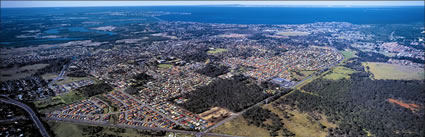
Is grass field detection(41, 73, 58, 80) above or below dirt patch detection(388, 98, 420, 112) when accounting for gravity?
above

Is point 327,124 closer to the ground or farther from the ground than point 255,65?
closer to the ground

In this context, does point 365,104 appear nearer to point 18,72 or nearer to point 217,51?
point 217,51

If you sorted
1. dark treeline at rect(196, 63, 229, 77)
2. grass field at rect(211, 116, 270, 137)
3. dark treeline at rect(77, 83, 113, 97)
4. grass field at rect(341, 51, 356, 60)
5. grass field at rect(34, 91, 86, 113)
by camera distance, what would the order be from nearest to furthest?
grass field at rect(211, 116, 270, 137), grass field at rect(34, 91, 86, 113), dark treeline at rect(77, 83, 113, 97), dark treeline at rect(196, 63, 229, 77), grass field at rect(341, 51, 356, 60)

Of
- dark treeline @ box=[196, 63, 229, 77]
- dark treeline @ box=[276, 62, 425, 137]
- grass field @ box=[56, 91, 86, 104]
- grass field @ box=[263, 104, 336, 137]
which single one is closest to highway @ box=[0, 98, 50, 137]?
grass field @ box=[56, 91, 86, 104]

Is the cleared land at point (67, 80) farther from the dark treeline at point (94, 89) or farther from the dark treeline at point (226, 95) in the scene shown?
the dark treeline at point (226, 95)

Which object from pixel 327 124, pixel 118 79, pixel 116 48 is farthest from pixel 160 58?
pixel 327 124

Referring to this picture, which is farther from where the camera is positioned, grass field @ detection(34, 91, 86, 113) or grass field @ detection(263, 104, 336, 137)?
grass field @ detection(34, 91, 86, 113)

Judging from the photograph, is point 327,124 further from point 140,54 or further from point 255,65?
point 140,54

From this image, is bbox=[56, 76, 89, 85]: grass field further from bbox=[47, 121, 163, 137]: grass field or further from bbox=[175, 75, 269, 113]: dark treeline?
bbox=[175, 75, 269, 113]: dark treeline
